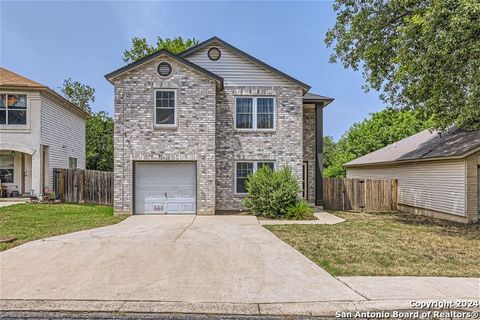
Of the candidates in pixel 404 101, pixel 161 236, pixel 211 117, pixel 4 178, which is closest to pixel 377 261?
pixel 161 236

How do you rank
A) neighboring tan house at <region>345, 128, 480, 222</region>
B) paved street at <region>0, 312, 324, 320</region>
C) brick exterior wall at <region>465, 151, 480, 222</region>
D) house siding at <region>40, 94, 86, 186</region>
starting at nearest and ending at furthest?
paved street at <region>0, 312, 324, 320</region> → brick exterior wall at <region>465, 151, 480, 222</region> → neighboring tan house at <region>345, 128, 480, 222</region> → house siding at <region>40, 94, 86, 186</region>

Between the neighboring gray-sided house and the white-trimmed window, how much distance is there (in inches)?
1.8

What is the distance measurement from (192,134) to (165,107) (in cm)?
165

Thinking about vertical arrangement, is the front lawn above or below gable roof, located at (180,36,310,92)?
below

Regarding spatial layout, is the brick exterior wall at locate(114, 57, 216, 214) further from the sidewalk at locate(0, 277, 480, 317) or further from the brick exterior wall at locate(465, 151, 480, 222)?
the brick exterior wall at locate(465, 151, 480, 222)

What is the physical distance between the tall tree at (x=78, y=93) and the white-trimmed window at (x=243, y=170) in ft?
103

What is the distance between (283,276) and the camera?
6359 mm

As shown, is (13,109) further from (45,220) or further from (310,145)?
(310,145)

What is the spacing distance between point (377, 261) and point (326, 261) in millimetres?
1116

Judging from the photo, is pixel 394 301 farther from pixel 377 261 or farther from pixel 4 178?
pixel 4 178

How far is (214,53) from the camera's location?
654 inches

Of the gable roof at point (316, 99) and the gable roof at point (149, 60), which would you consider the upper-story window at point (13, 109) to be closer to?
the gable roof at point (149, 60)

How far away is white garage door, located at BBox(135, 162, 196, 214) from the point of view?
49.3 ft

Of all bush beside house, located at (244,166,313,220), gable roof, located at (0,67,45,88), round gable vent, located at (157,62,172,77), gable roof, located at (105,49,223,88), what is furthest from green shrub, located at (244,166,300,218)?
gable roof, located at (0,67,45,88)
